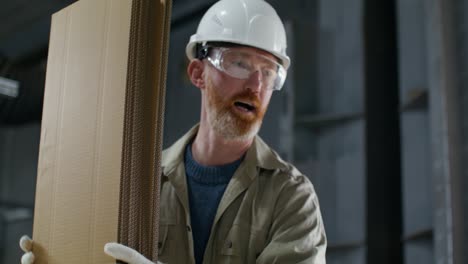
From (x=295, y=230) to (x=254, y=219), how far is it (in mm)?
207

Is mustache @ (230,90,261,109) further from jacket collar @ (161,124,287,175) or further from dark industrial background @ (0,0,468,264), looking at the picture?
dark industrial background @ (0,0,468,264)

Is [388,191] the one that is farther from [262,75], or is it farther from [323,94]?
[262,75]

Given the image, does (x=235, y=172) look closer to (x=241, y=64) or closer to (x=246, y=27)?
(x=241, y=64)

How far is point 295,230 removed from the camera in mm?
2650

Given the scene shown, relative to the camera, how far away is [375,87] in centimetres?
619

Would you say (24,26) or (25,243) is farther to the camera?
(24,26)

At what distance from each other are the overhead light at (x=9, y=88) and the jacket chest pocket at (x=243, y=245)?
232 inches

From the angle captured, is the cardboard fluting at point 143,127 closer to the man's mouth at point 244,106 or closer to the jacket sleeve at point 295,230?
the jacket sleeve at point 295,230

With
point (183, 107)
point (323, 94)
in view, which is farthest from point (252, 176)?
point (183, 107)

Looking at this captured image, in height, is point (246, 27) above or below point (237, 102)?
above

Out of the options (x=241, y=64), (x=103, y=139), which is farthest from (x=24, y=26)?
(x=103, y=139)

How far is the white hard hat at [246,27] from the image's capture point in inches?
→ 117

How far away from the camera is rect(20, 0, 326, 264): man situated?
2742mm

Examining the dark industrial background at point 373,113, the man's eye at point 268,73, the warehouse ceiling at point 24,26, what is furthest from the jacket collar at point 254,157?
the warehouse ceiling at point 24,26
